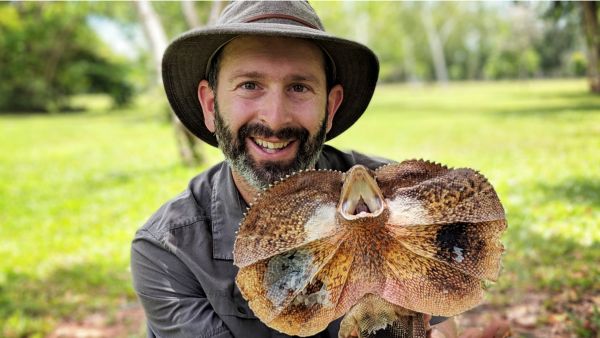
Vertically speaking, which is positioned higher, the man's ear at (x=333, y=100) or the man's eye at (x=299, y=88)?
the man's eye at (x=299, y=88)

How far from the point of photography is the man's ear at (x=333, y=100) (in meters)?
2.13

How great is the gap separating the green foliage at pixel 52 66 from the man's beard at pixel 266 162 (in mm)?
27141

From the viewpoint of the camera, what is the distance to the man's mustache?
1.81m

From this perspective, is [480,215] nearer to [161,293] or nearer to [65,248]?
[161,293]

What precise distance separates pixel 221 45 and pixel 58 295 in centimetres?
330

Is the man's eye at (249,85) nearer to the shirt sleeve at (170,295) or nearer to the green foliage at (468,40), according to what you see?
the shirt sleeve at (170,295)

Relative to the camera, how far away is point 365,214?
126 cm

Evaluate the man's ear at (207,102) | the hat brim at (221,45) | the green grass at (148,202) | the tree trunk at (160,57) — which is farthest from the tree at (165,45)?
the man's ear at (207,102)

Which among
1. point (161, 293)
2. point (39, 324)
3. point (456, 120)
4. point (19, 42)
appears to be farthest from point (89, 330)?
point (19, 42)

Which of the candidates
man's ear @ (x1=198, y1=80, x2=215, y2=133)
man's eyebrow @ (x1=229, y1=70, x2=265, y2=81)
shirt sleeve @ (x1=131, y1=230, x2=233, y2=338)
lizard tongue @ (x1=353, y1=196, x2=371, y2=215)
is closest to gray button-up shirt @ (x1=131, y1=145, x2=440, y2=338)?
shirt sleeve @ (x1=131, y1=230, x2=233, y2=338)

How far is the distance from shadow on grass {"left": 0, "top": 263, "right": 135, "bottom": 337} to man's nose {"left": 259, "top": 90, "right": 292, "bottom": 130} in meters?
2.83

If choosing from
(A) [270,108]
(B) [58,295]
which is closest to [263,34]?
(A) [270,108]

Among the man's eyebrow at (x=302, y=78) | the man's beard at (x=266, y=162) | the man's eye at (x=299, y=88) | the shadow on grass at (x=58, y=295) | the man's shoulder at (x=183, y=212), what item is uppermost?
the man's eyebrow at (x=302, y=78)

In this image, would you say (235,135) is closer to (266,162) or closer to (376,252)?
(266,162)
